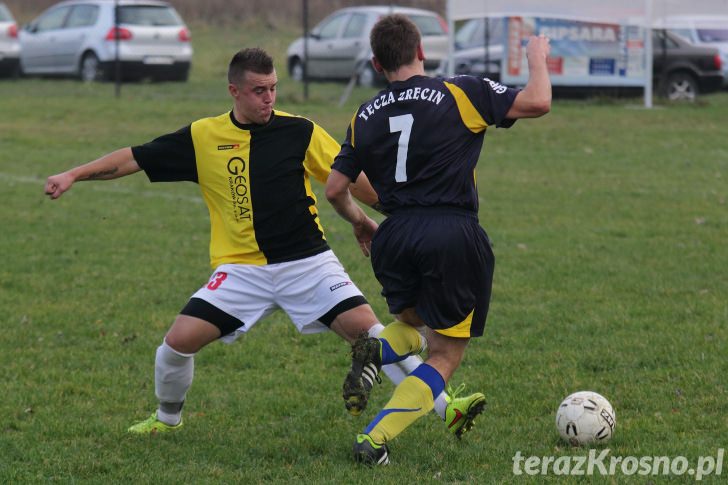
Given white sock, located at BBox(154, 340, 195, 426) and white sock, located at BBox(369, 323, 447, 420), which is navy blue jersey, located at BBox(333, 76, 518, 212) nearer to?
white sock, located at BBox(369, 323, 447, 420)

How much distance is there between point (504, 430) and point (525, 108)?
1550mm

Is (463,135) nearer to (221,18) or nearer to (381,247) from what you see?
(381,247)

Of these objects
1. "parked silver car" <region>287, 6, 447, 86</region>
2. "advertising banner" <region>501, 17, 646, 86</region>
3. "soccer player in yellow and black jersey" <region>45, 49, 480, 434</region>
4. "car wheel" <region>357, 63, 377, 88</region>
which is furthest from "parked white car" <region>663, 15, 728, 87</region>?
"soccer player in yellow and black jersey" <region>45, 49, 480, 434</region>

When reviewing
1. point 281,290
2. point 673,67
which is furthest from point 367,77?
point 281,290

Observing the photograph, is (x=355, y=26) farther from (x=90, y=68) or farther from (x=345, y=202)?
(x=345, y=202)

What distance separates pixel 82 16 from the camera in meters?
23.1

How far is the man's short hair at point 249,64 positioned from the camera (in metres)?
4.95

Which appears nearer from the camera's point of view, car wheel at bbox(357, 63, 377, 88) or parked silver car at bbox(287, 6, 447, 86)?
parked silver car at bbox(287, 6, 447, 86)

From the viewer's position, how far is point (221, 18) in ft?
113

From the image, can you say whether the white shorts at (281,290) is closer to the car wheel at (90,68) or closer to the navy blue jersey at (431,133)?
the navy blue jersey at (431,133)

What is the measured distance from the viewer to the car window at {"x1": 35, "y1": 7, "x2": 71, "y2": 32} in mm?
23656

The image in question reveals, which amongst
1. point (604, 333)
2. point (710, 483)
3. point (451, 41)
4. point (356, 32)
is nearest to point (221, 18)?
point (356, 32)

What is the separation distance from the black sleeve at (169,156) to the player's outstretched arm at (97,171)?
4 centimetres
